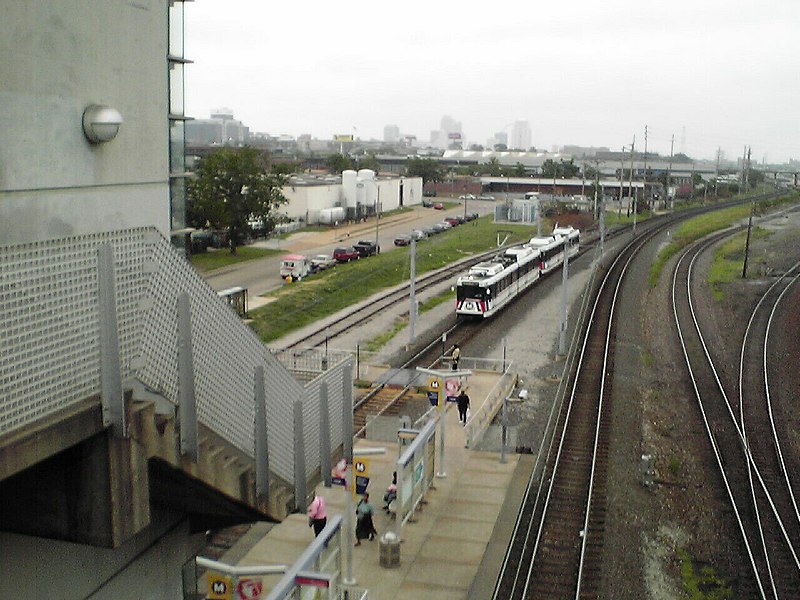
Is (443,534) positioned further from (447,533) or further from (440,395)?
(440,395)

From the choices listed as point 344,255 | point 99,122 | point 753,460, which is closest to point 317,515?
point 99,122

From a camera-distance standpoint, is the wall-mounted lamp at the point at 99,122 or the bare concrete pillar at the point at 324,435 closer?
the wall-mounted lamp at the point at 99,122

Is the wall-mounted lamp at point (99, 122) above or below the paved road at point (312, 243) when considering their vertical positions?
above

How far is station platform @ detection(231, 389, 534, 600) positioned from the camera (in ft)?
40.9

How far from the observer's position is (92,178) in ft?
24.9

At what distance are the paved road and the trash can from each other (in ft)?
74.9

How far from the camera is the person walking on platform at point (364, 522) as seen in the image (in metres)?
13.6

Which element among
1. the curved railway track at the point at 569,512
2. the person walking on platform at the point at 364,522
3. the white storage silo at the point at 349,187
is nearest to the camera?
the curved railway track at the point at 569,512

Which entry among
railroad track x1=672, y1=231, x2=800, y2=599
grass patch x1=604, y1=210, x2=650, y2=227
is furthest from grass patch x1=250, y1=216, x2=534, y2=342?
grass patch x1=604, y1=210, x2=650, y2=227

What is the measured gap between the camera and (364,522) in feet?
44.9

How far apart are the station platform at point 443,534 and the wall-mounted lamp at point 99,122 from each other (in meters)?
7.16

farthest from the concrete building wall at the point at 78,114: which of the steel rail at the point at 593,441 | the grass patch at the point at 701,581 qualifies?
the grass patch at the point at 701,581

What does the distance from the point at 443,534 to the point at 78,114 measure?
30.8 ft

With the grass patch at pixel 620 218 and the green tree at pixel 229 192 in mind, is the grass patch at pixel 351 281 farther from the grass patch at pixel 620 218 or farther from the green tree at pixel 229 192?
the grass patch at pixel 620 218
